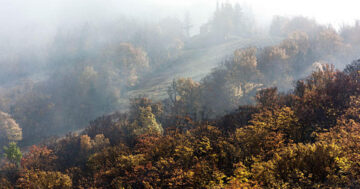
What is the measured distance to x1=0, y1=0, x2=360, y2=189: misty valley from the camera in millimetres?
16109

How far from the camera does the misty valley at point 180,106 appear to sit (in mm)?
16109

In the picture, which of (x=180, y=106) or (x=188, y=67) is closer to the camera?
(x=180, y=106)

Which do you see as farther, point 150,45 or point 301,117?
point 150,45

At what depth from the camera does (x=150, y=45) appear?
134500mm

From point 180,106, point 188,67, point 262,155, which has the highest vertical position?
point 188,67

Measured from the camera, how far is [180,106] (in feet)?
202

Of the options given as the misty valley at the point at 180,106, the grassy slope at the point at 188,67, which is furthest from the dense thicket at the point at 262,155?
the grassy slope at the point at 188,67

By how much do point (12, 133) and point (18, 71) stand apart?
72.7 m

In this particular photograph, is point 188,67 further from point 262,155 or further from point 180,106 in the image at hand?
point 262,155

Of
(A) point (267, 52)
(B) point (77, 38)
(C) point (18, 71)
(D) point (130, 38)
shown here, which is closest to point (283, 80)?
(A) point (267, 52)

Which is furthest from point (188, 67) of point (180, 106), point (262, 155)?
point (262, 155)

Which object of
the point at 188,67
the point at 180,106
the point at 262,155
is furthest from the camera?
the point at 188,67

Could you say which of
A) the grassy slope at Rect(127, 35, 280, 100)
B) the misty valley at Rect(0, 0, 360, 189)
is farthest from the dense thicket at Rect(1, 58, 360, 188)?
the grassy slope at Rect(127, 35, 280, 100)

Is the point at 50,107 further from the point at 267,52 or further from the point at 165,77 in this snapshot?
the point at 267,52
